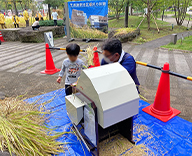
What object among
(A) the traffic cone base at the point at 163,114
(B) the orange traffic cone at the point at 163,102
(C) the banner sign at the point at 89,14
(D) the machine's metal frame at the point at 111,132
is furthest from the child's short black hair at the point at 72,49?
(C) the banner sign at the point at 89,14

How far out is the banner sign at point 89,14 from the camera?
31.9 feet

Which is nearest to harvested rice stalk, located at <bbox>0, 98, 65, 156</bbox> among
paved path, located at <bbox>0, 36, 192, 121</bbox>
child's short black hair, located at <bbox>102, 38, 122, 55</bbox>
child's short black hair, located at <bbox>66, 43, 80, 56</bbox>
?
child's short black hair, located at <bbox>66, 43, 80, 56</bbox>

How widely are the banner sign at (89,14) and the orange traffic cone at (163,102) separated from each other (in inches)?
304

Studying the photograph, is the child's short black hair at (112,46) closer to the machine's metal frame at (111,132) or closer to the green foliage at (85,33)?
the machine's metal frame at (111,132)

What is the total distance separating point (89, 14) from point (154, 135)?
9.07 metres

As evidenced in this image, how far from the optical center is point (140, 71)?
219 inches

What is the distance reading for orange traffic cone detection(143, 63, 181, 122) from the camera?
2900mm

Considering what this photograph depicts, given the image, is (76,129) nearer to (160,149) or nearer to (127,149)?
(127,149)

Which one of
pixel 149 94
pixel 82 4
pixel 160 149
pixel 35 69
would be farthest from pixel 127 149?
pixel 82 4

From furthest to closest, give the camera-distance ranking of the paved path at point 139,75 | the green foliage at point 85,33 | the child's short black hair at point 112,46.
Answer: the green foliage at point 85,33 → the paved path at point 139,75 → the child's short black hair at point 112,46

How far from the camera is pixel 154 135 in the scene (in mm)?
2547

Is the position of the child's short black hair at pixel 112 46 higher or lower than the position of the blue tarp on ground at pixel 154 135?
higher

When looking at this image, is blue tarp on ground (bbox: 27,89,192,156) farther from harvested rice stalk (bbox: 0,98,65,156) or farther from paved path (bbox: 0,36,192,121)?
paved path (bbox: 0,36,192,121)

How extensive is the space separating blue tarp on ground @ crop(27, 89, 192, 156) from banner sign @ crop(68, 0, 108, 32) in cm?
778
